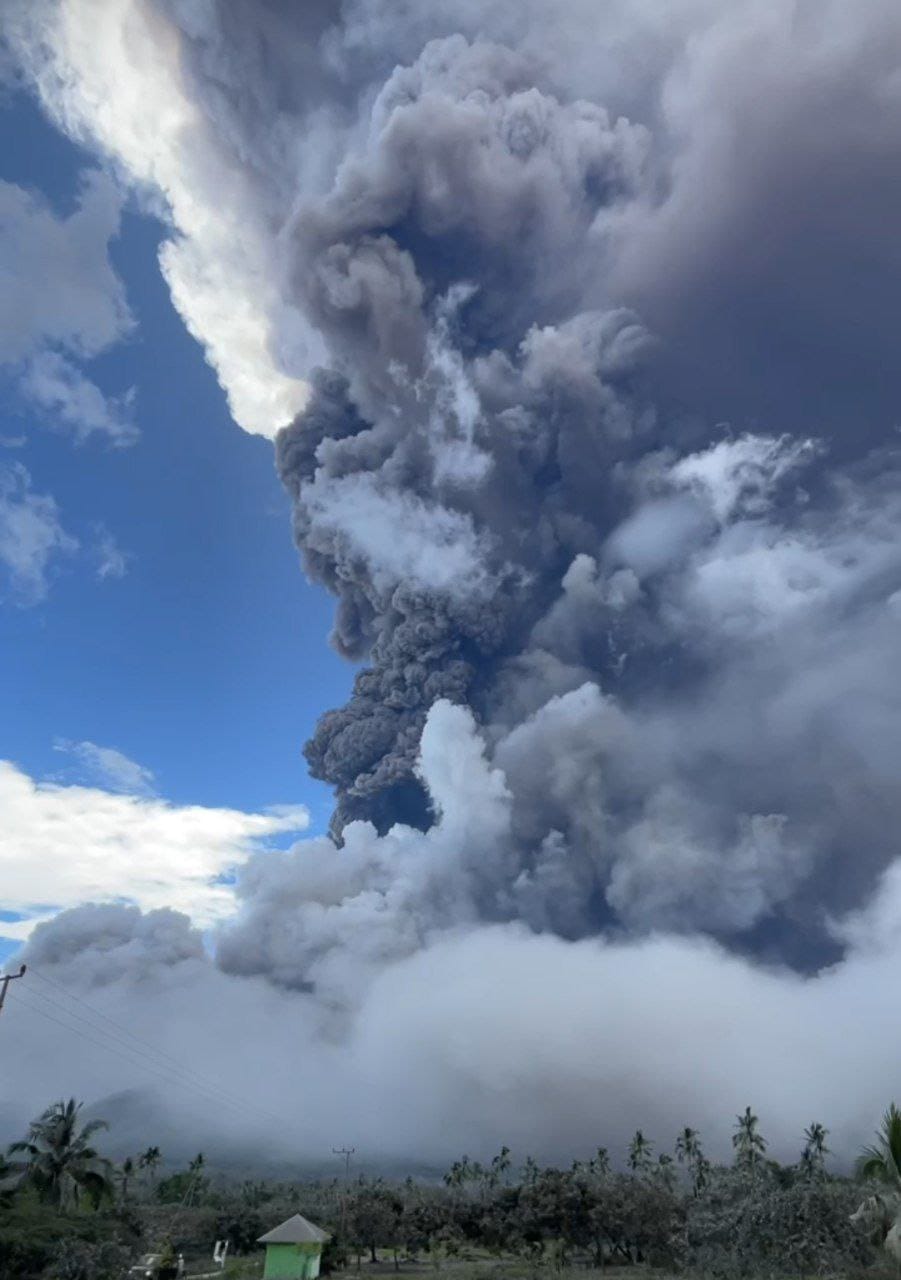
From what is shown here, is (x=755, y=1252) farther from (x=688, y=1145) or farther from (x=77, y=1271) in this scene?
(x=688, y=1145)

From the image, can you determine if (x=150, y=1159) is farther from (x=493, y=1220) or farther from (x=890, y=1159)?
(x=890, y=1159)

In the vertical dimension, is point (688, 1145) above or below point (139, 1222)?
above

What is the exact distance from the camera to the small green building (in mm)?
58250

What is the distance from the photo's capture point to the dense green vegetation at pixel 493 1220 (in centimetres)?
3878

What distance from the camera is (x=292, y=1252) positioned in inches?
2333

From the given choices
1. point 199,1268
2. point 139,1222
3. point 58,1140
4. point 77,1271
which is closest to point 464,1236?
point 199,1268

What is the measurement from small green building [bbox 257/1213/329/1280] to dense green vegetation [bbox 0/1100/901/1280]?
3.36 meters

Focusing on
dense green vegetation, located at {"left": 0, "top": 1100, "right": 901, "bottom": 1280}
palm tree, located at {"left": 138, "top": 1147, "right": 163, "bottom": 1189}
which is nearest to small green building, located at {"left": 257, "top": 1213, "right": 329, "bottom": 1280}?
dense green vegetation, located at {"left": 0, "top": 1100, "right": 901, "bottom": 1280}

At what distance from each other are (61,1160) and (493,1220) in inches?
1572

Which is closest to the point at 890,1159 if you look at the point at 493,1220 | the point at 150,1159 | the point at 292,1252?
the point at 292,1252

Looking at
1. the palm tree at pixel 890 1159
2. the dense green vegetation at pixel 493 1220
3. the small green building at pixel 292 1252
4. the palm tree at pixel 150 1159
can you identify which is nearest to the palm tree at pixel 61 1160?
the dense green vegetation at pixel 493 1220

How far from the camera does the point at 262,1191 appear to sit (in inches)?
4525

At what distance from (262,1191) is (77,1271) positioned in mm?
84343

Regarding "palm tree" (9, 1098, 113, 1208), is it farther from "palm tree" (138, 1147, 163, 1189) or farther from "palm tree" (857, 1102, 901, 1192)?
"palm tree" (138, 1147, 163, 1189)
